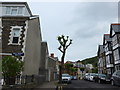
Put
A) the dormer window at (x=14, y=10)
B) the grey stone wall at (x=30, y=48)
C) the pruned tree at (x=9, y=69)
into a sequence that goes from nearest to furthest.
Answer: the pruned tree at (x=9, y=69) < the grey stone wall at (x=30, y=48) < the dormer window at (x=14, y=10)

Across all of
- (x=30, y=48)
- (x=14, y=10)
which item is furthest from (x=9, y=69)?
(x=14, y=10)

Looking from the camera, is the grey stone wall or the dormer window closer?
the grey stone wall

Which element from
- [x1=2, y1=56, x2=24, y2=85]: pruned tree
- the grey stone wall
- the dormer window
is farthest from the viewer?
the dormer window

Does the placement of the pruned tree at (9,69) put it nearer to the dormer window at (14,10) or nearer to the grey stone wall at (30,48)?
the grey stone wall at (30,48)

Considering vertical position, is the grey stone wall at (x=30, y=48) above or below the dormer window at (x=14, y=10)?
below

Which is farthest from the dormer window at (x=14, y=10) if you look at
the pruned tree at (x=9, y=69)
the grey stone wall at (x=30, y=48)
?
the pruned tree at (x=9, y=69)

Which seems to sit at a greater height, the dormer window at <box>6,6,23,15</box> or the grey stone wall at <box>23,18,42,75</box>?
the dormer window at <box>6,6,23,15</box>

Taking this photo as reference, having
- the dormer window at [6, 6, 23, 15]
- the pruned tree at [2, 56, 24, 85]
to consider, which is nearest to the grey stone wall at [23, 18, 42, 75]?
the dormer window at [6, 6, 23, 15]

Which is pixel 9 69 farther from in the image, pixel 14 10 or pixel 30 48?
pixel 14 10

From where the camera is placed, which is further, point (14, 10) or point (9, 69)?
point (14, 10)

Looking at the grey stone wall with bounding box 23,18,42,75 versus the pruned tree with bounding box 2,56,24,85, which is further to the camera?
the grey stone wall with bounding box 23,18,42,75

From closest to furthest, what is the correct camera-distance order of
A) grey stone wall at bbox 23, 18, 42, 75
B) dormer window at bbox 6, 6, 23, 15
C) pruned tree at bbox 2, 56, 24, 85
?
pruned tree at bbox 2, 56, 24, 85
grey stone wall at bbox 23, 18, 42, 75
dormer window at bbox 6, 6, 23, 15

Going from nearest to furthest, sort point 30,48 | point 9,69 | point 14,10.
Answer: point 9,69, point 30,48, point 14,10

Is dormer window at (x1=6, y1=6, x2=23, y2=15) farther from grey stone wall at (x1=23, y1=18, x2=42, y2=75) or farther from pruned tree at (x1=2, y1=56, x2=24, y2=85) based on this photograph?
pruned tree at (x1=2, y1=56, x2=24, y2=85)
